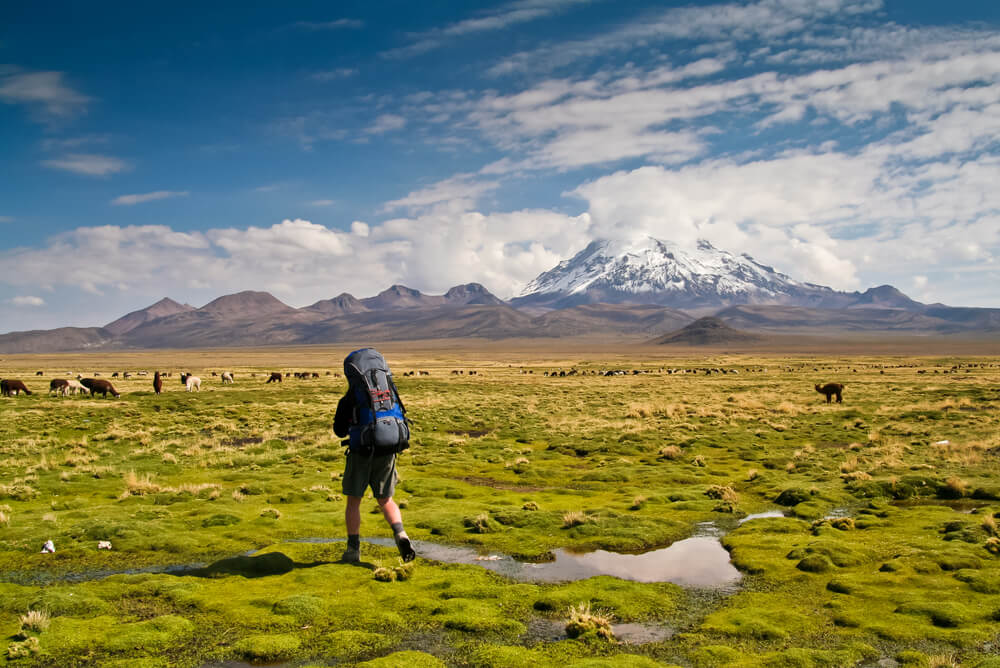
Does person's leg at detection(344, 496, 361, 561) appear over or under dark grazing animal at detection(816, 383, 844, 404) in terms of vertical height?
over

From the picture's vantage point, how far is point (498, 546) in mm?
12625

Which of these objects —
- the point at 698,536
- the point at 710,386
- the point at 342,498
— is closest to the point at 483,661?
the point at 698,536

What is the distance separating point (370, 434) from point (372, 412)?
14.9 inches

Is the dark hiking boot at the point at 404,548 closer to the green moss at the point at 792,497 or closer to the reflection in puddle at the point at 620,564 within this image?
the reflection in puddle at the point at 620,564

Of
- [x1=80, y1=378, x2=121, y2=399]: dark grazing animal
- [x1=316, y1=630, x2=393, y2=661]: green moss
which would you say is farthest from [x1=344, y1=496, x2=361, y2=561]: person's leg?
[x1=80, y1=378, x2=121, y2=399]: dark grazing animal

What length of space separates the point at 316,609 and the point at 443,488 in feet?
32.2

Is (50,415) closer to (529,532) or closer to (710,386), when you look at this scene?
(529,532)

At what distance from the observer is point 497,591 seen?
9.87 m

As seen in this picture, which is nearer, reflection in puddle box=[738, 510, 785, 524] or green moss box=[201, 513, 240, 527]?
green moss box=[201, 513, 240, 527]

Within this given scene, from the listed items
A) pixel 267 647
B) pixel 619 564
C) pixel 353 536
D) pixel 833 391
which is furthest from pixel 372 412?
pixel 833 391

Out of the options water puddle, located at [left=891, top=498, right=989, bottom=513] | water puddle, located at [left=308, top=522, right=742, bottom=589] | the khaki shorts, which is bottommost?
water puddle, located at [left=891, top=498, right=989, bottom=513]

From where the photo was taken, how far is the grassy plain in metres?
7.88

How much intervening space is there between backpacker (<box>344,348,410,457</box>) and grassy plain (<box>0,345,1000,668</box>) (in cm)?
218

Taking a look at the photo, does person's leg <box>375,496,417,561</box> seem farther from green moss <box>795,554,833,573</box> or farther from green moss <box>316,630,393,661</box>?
green moss <box>795,554,833,573</box>
